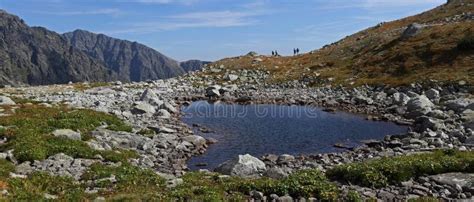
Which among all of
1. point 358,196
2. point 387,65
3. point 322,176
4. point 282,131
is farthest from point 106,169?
point 387,65

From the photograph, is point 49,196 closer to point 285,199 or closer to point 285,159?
point 285,199

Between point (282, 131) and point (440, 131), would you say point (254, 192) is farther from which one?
point (282, 131)

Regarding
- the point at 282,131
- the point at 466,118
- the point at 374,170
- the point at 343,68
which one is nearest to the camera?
the point at 374,170

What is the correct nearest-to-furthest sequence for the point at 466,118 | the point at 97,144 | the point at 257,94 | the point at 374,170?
the point at 374,170, the point at 97,144, the point at 466,118, the point at 257,94

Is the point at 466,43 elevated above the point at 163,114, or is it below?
above

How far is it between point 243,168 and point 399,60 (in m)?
60.6

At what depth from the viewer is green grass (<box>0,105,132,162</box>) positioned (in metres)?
24.8

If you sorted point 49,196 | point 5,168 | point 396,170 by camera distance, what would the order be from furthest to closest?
point 5,168 → point 396,170 → point 49,196

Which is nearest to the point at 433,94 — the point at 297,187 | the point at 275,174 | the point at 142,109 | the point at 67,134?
the point at 142,109

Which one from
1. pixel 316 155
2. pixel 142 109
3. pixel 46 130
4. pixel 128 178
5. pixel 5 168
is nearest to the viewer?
pixel 128 178

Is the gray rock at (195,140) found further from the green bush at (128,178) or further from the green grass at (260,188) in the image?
the green grass at (260,188)

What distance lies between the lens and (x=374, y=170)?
66.8 feet

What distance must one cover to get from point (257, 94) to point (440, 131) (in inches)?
1765

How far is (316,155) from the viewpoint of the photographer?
103 feet
